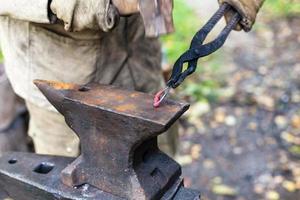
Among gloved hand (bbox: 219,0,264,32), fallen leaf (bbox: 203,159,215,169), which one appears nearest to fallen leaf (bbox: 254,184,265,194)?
fallen leaf (bbox: 203,159,215,169)

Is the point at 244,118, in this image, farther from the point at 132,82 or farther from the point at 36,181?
the point at 36,181

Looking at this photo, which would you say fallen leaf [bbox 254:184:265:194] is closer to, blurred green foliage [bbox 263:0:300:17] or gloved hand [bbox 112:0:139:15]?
gloved hand [bbox 112:0:139:15]

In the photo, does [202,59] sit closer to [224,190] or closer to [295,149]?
[295,149]

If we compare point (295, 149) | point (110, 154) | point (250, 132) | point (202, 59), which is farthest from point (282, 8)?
point (110, 154)

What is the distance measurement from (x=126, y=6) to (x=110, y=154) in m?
0.46

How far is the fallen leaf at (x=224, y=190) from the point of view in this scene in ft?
10.5

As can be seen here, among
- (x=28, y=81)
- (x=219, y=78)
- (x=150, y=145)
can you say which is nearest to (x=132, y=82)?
(x=28, y=81)

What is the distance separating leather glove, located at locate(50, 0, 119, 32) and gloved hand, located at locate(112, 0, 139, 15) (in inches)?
0.6

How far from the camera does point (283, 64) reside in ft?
14.4

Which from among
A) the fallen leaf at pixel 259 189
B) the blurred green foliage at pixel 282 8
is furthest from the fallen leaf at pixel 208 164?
the blurred green foliage at pixel 282 8

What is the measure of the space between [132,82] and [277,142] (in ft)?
5.73

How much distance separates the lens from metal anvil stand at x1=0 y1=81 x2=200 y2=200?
1.31 m

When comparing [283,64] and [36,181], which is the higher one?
[36,181]

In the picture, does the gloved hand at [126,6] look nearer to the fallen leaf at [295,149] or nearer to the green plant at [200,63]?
the fallen leaf at [295,149]
